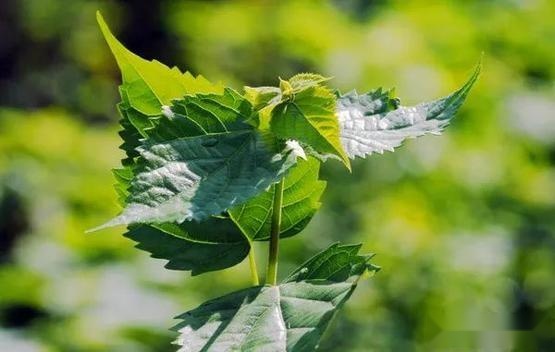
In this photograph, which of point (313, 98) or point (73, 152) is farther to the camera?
point (73, 152)

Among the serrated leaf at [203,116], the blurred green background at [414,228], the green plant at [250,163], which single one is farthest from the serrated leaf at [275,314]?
the blurred green background at [414,228]

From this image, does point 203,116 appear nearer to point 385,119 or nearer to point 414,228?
point 385,119

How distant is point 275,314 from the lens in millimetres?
738

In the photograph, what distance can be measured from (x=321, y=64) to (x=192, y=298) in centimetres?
78

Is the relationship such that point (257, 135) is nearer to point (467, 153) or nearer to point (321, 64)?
point (467, 153)

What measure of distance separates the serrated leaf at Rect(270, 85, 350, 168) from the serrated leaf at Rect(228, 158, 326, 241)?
82 mm

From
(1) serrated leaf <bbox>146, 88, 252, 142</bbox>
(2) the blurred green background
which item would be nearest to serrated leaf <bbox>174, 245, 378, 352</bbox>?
(1) serrated leaf <bbox>146, 88, 252, 142</bbox>

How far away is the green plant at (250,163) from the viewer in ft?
2.33

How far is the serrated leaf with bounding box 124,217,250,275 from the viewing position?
854mm

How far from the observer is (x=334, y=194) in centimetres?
308

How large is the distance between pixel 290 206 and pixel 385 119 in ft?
0.33

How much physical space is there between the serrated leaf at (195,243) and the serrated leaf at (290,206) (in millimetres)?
13

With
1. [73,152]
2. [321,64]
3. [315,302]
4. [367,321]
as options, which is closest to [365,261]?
[315,302]

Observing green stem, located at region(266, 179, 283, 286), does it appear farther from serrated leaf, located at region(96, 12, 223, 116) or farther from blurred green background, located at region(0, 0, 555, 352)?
blurred green background, located at region(0, 0, 555, 352)
